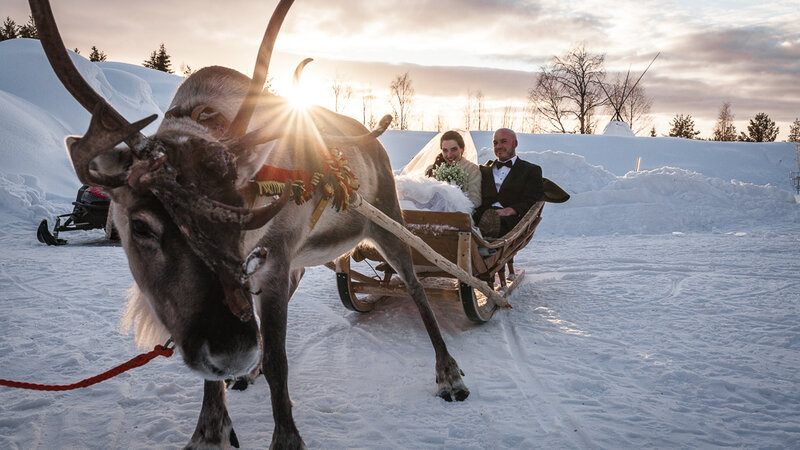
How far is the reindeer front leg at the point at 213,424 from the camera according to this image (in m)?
2.56

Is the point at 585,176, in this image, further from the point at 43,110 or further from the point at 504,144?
the point at 43,110

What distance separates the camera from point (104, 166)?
1.75m

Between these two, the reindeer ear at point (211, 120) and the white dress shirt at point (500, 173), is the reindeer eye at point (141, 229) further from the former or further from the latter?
the white dress shirt at point (500, 173)

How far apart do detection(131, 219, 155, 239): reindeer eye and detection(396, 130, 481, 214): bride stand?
3367mm

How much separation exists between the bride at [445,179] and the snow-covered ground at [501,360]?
1251 mm

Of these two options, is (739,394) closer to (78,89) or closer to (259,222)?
(259,222)

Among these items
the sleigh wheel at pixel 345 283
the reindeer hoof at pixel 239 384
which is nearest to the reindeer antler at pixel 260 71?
the reindeer hoof at pixel 239 384

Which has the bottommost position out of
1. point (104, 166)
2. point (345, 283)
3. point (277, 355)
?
point (345, 283)

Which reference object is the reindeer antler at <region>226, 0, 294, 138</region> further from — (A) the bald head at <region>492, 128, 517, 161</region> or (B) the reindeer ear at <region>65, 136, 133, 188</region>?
(A) the bald head at <region>492, 128, 517, 161</region>

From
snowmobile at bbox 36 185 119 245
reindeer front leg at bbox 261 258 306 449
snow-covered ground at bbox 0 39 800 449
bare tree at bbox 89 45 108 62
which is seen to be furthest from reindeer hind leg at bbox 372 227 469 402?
bare tree at bbox 89 45 108 62

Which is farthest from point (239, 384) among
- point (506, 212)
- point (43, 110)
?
point (43, 110)

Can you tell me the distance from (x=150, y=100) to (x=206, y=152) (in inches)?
1309

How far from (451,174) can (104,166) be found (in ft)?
14.0

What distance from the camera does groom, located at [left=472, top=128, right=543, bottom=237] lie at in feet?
18.7
